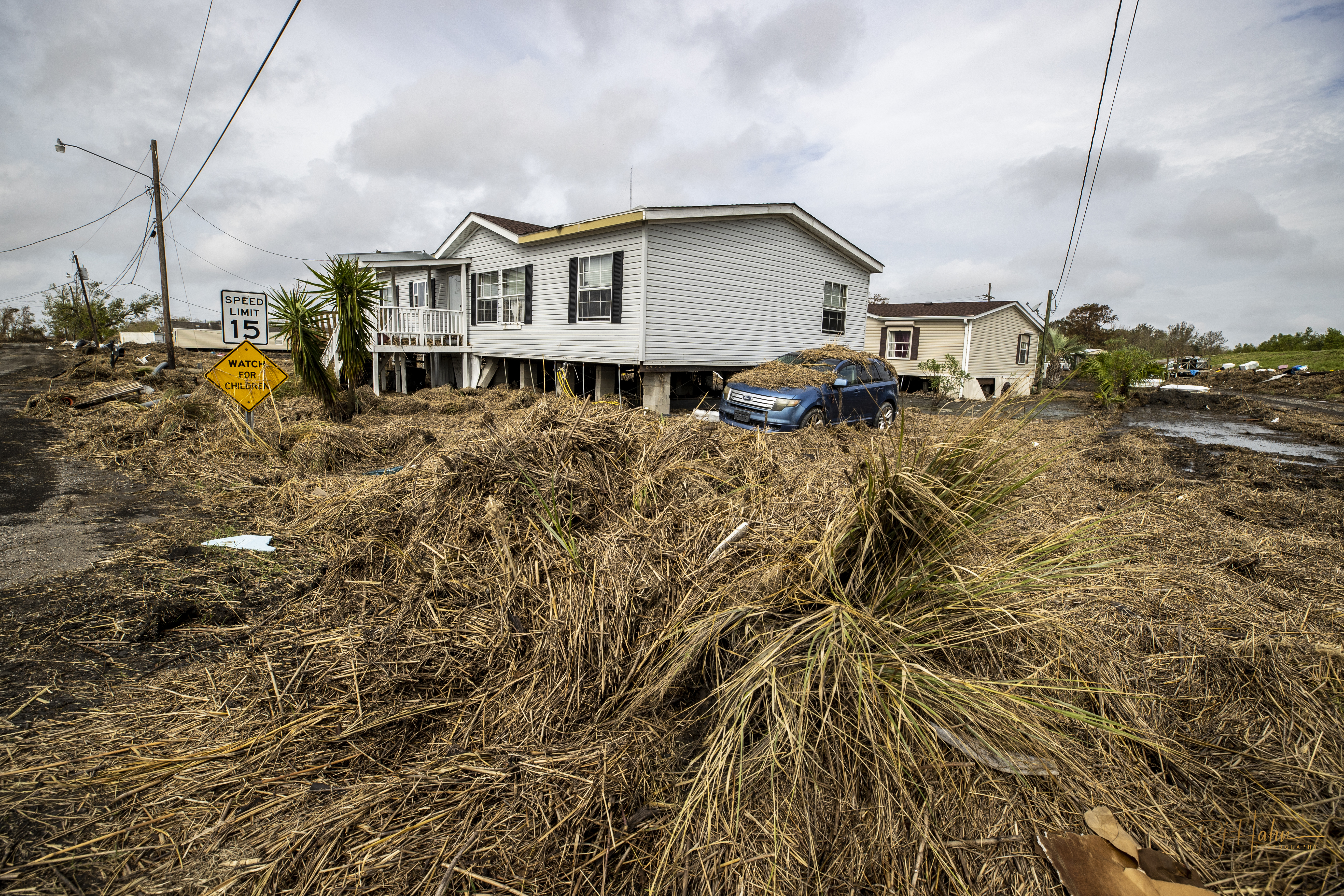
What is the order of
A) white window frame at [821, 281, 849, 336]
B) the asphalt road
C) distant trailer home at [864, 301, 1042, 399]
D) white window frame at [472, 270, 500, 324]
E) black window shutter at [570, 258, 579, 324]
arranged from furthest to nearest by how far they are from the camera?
distant trailer home at [864, 301, 1042, 399] → white window frame at [472, 270, 500, 324] → white window frame at [821, 281, 849, 336] → black window shutter at [570, 258, 579, 324] → the asphalt road

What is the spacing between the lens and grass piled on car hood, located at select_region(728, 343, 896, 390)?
9805 mm

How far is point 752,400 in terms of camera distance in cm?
970

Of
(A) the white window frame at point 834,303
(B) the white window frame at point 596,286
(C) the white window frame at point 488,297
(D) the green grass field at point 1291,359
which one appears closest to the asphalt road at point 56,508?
(B) the white window frame at point 596,286

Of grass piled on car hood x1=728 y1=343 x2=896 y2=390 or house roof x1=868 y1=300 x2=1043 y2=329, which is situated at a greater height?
house roof x1=868 y1=300 x2=1043 y2=329

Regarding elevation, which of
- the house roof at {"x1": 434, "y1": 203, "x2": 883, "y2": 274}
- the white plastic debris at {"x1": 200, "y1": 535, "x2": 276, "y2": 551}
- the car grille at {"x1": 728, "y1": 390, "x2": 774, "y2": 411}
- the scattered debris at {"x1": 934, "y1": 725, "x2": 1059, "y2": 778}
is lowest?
the white plastic debris at {"x1": 200, "y1": 535, "x2": 276, "y2": 551}

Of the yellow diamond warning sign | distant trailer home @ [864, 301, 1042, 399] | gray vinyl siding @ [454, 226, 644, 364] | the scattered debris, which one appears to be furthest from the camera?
distant trailer home @ [864, 301, 1042, 399]

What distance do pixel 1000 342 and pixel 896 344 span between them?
15.7 feet

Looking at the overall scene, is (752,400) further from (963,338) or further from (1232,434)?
(963,338)

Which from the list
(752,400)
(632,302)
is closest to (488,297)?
(632,302)

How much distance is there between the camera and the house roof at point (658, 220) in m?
11.9

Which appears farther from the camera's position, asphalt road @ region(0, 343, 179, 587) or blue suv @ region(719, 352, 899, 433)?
blue suv @ region(719, 352, 899, 433)

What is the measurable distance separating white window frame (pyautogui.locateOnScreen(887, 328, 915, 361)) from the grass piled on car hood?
17.3 m

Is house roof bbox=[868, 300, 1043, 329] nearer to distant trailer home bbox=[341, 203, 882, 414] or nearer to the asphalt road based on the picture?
distant trailer home bbox=[341, 203, 882, 414]

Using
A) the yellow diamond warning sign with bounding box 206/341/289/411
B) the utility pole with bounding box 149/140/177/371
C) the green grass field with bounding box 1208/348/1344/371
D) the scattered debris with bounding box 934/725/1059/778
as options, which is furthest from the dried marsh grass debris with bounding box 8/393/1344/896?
the green grass field with bounding box 1208/348/1344/371
